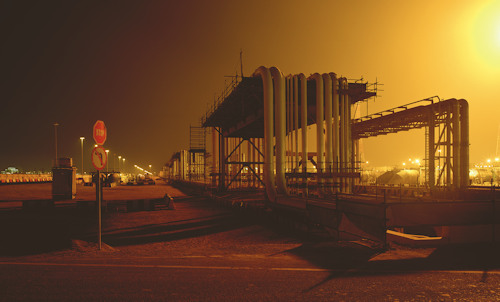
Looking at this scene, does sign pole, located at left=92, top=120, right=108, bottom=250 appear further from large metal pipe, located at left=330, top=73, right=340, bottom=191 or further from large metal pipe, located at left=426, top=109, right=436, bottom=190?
large metal pipe, located at left=426, top=109, right=436, bottom=190

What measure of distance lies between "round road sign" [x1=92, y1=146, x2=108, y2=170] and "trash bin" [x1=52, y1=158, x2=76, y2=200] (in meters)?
19.6

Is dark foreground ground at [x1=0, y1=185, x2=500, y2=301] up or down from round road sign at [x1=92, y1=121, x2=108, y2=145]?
down

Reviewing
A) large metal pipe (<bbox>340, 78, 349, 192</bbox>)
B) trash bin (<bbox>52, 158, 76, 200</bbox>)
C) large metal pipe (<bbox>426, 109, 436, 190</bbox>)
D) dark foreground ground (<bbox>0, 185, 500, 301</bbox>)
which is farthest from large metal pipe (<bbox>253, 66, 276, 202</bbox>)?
trash bin (<bbox>52, 158, 76, 200</bbox>)

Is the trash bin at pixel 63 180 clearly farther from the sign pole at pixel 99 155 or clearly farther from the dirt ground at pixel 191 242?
the sign pole at pixel 99 155

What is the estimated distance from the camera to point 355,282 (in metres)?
6.23

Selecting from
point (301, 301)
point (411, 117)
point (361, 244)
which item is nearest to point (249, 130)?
point (411, 117)

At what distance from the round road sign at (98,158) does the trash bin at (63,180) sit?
19598 millimetres

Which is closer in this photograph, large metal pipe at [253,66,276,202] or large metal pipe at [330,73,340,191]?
large metal pipe at [253,66,276,202]

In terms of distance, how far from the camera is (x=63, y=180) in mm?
26938

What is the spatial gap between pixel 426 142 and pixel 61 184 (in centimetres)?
2564

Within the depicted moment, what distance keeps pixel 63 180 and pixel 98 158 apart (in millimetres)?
20853

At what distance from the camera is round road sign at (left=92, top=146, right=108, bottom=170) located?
8.79 meters

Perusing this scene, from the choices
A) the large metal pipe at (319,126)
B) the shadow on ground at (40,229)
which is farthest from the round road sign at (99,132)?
the large metal pipe at (319,126)

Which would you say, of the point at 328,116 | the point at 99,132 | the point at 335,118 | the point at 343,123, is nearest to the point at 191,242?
the point at 99,132
